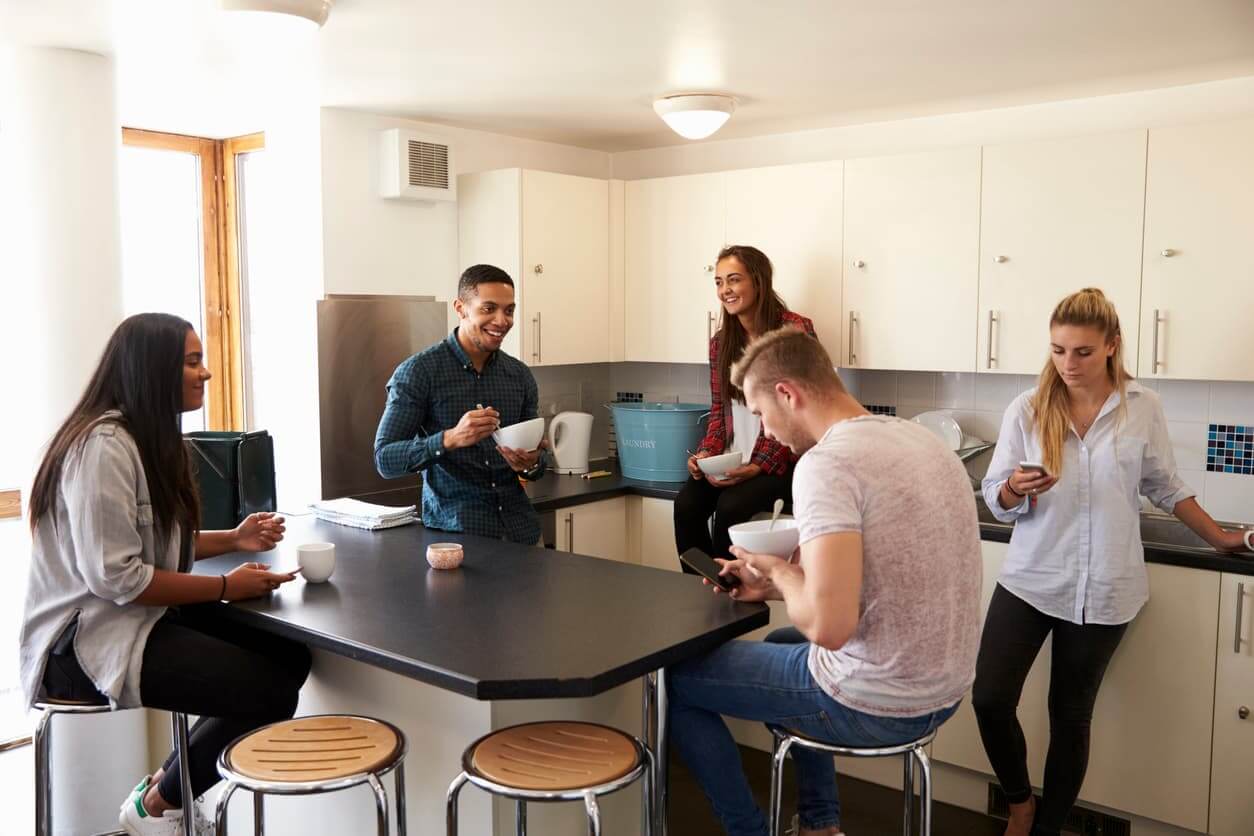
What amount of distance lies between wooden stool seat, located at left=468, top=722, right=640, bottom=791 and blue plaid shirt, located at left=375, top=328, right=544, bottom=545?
3.78ft

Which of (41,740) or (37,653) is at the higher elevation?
(37,653)

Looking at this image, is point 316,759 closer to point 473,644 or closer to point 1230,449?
point 473,644

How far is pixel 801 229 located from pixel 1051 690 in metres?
1.87

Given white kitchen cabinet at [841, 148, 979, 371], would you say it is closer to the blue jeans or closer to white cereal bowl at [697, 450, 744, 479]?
white cereal bowl at [697, 450, 744, 479]

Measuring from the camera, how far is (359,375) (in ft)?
14.1

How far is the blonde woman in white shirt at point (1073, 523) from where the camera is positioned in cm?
293

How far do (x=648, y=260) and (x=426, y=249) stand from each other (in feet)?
3.00

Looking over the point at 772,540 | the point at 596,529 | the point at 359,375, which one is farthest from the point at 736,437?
Answer: the point at 772,540

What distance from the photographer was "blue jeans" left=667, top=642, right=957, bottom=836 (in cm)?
208

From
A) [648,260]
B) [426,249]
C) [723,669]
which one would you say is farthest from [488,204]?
[723,669]

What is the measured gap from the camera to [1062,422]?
9.74 ft

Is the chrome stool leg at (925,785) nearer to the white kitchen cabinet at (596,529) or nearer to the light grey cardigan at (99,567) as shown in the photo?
the light grey cardigan at (99,567)

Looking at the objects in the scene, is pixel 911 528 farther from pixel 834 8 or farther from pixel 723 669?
pixel 834 8

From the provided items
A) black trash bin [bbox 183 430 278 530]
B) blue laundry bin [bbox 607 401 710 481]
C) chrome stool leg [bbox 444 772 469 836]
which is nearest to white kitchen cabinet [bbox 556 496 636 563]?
blue laundry bin [bbox 607 401 710 481]
